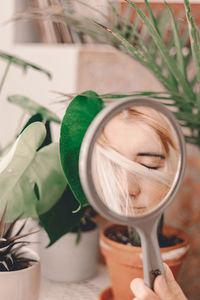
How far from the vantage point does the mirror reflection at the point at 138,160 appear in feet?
1.31

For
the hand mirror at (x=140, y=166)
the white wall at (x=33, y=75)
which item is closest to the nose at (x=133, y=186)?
the hand mirror at (x=140, y=166)

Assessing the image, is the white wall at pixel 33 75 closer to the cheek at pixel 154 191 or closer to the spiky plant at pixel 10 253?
the spiky plant at pixel 10 253

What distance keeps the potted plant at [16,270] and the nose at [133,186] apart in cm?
23

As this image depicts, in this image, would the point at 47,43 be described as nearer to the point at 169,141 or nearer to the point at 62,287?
the point at 62,287

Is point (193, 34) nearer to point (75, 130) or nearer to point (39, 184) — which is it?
point (75, 130)

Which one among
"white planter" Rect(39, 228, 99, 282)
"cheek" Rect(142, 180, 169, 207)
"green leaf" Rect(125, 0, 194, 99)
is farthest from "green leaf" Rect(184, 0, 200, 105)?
"white planter" Rect(39, 228, 99, 282)

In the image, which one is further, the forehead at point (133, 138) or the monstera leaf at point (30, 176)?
the monstera leaf at point (30, 176)

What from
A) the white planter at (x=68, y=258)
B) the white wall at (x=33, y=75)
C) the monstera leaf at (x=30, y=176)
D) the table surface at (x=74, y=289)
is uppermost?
the white wall at (x=33, y=75)

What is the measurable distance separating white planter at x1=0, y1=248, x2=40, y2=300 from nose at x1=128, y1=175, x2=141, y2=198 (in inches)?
9.9

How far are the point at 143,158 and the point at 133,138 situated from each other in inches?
1.0

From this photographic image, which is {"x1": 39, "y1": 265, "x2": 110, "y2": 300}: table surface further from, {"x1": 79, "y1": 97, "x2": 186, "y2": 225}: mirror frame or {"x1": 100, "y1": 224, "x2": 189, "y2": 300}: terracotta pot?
{"x1": 79, "y1": 97, "x2": 186, "y2": 225}: mirror frame

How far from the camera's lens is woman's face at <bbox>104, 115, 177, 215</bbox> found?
16.3 inches

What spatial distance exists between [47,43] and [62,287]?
70 cm

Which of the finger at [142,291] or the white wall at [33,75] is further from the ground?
the white wall at [33,75]
